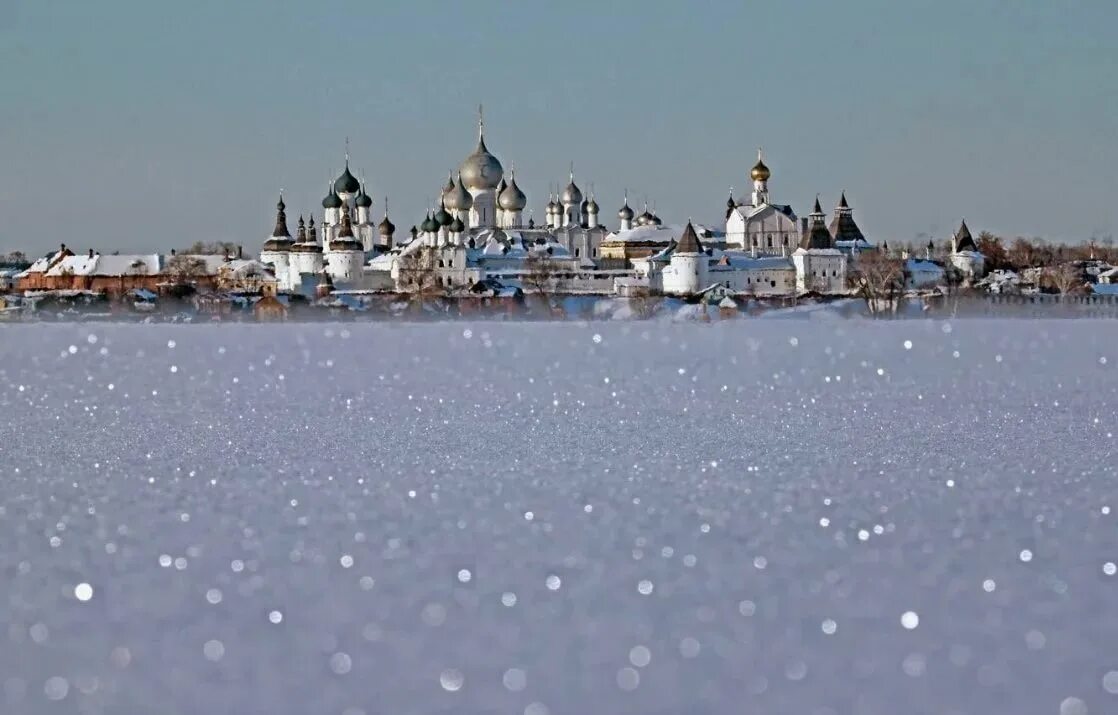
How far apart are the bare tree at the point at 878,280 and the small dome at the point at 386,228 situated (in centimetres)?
1696

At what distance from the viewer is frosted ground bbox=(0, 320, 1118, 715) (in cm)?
395

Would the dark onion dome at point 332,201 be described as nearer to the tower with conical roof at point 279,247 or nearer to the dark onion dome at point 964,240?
the tower with conical roof at point 279,247

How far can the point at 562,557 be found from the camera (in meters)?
5.32

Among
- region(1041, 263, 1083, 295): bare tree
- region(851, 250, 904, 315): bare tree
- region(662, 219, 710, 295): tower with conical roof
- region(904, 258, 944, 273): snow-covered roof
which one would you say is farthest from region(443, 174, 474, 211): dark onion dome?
region(1041, 263, 1083, 295): bare tree

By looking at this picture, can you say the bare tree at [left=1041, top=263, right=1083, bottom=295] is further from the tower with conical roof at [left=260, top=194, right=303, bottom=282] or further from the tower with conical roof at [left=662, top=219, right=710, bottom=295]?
the tower with conical roof at [left=260, top=194, right=303, bottom=282]

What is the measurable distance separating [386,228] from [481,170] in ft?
16.4

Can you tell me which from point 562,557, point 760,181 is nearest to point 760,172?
point 760,181

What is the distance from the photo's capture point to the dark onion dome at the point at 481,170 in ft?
186

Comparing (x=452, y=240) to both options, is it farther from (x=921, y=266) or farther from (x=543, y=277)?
(x=921, y=266)

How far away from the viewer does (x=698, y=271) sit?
50.3 meters

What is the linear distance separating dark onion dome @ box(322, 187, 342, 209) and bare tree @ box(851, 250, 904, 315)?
17847 millimetres

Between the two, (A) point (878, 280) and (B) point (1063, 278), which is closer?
(A) point (878, 280)

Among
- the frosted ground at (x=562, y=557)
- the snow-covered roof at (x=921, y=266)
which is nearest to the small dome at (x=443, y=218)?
the snow-covered roof at (x=921, y=266)

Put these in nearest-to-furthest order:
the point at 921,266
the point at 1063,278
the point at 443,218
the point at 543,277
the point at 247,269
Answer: the point at 543,277 < the point at 1063,278 < the point at 443,218 < the point at 921,266 < the point at 247,269
